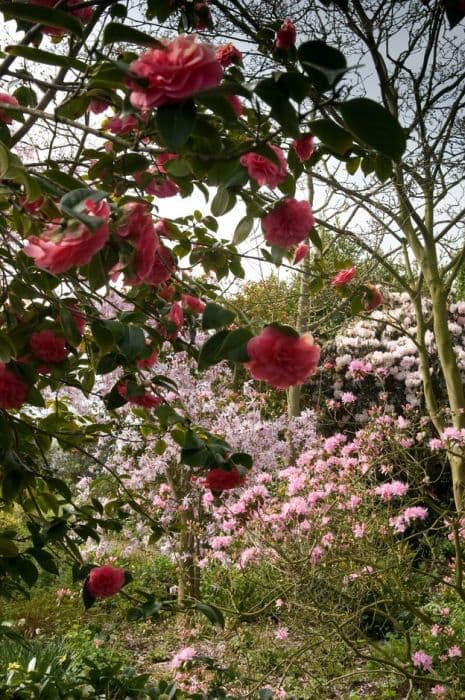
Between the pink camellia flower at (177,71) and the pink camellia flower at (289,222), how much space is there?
Result: 1.26 feet

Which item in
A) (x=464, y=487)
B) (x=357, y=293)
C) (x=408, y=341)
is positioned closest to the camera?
(x=357, y=293)

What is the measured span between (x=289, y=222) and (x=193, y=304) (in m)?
0.66

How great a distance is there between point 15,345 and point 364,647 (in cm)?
346

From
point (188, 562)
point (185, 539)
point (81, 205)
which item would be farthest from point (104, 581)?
point (188, 562)

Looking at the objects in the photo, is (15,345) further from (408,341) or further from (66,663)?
(408,341)

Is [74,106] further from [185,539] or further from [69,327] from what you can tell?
[185,539]

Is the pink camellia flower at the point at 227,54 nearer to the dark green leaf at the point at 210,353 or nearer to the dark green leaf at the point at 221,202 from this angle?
the dark green leaf at the point at 221,202

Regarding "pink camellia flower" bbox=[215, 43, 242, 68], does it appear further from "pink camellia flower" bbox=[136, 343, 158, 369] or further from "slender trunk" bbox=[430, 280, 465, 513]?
"slender trunk" bbox=[430, 280, 465, 513]

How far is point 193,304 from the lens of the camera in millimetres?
1662

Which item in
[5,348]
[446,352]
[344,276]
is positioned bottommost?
[5,348]

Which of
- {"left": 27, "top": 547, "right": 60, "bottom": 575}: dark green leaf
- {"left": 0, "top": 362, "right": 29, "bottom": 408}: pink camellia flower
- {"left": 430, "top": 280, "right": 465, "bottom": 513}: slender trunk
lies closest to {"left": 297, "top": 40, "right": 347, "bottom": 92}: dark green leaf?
{"left": 0, "top": 362, "right": 29, "bottom": 408}: pink camellia flower

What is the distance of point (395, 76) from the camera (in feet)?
15.7

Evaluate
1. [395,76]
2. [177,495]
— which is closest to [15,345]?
[177,495]

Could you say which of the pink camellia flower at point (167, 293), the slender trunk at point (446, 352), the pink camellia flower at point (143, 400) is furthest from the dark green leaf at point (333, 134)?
the slender trunk at point (446, 352)
